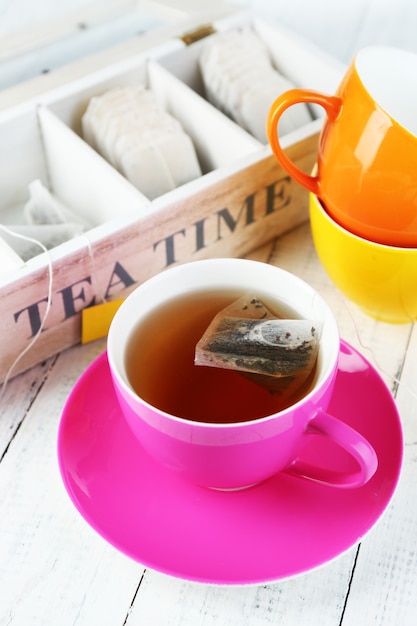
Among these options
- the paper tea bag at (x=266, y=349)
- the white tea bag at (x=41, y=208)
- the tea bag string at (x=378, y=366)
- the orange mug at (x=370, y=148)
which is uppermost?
the orange mug at (x=370, y=148)

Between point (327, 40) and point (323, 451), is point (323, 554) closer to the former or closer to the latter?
point (323, 451)

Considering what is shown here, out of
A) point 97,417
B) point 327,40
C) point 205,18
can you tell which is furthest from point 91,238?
point 327,40

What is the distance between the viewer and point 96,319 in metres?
0.87

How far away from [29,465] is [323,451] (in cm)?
29

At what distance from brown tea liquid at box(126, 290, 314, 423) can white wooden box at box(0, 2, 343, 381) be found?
139mm

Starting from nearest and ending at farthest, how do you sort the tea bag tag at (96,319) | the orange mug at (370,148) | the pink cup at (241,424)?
1. the pink cup at (241,424)
2. the orange mug at (370,148)
3. the tea bag tag at (96,319)

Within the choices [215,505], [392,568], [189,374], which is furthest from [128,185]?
[392,568]

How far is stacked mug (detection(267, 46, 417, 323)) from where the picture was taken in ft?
2.44

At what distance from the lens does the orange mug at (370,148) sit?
74 cm

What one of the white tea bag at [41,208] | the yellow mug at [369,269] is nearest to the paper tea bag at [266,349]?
the yellow mug at [369,269]

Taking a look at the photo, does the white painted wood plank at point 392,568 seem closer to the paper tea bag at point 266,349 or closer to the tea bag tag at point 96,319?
the paper tea bag at point 266,349

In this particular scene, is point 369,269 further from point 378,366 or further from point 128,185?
point 128,185

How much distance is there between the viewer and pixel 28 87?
1003mm

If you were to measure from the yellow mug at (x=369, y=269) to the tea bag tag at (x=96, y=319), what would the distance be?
241 millimetres
